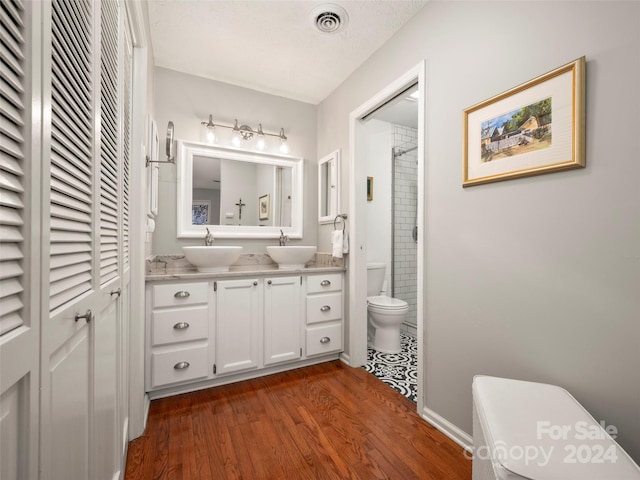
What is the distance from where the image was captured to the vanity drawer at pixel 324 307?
2.53 m

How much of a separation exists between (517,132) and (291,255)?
1790 mm

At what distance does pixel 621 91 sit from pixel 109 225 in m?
1.82

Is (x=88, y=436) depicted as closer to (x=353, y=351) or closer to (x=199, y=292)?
(x=199, y=292)

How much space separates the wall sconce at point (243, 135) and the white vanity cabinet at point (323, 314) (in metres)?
1.37

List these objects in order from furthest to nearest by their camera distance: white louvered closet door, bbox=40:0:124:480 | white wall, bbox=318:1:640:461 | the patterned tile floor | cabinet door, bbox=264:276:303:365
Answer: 1. cabinet door, bbox=264:276:303:365
2. the patterned tile floor
3. white wall, bbox=318:1:640:461
4. white louvered closet door, bbox=40:0:124:480

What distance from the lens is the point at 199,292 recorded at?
2102 millimetres

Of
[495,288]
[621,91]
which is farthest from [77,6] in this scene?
[495,288]

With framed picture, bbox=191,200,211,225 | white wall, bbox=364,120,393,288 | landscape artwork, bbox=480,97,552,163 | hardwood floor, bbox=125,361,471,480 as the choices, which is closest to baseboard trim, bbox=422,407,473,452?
hardwood floor, bbox=125,361,471,480

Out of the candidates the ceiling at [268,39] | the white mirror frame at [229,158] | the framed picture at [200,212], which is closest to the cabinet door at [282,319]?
the white mirror frame at [229,158]

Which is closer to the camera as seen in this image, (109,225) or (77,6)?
(77,6)

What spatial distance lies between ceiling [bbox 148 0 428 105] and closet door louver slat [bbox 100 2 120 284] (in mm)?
1100

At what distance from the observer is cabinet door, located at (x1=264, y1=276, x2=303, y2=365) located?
2.36m

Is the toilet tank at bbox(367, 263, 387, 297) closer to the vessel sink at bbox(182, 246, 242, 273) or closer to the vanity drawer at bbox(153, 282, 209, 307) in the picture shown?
the vessel sink at bbox(182, 246, 242, 273)

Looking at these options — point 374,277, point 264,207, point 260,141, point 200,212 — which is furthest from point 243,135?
point 374,277
